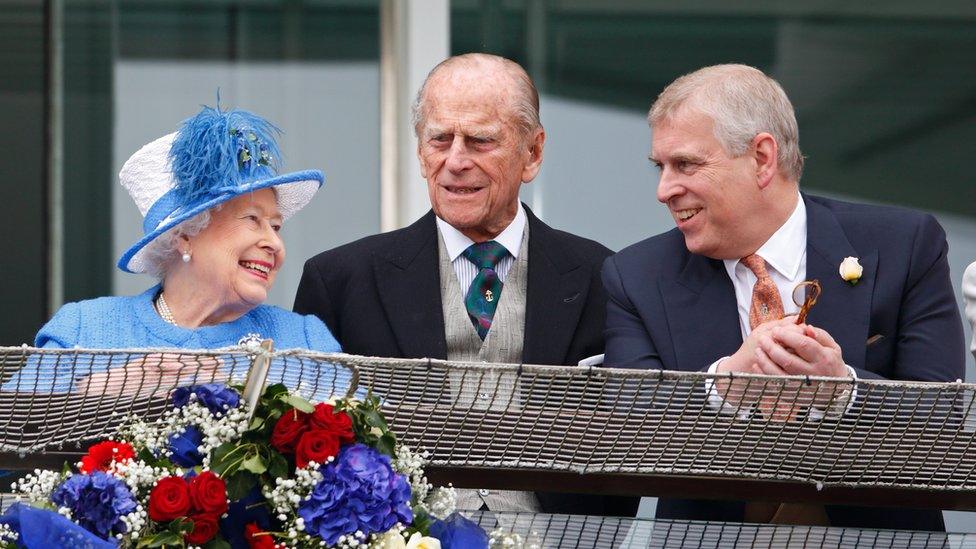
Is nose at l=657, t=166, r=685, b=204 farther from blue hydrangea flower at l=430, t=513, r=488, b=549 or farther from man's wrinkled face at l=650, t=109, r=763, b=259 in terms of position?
blue hydrangea flower at l=430, t=513, r=488, b=549

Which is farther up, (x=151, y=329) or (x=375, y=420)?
(x=375, y=420)

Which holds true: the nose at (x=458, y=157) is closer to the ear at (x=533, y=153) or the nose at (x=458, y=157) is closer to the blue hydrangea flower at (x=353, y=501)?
the ear at (x=533, y=153)

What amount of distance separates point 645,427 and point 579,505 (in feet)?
2.53

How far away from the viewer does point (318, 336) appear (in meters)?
3.33

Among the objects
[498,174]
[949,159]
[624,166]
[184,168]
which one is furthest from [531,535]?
[949,159]

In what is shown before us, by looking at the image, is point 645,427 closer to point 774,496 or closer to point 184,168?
point 774,496

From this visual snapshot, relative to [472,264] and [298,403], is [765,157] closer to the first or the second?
[472,264]

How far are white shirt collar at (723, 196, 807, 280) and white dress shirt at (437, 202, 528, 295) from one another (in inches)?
25.5

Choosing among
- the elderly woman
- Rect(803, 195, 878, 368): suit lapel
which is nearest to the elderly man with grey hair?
the elderly woman

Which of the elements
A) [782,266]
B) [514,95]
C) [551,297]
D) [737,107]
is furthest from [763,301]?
[514,95]

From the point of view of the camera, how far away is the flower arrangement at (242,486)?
2.09 metres

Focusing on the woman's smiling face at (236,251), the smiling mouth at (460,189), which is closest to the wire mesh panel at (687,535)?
the woman's smiling face at (236,251)

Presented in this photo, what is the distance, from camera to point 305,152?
6.30m

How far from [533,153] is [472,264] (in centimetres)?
33
